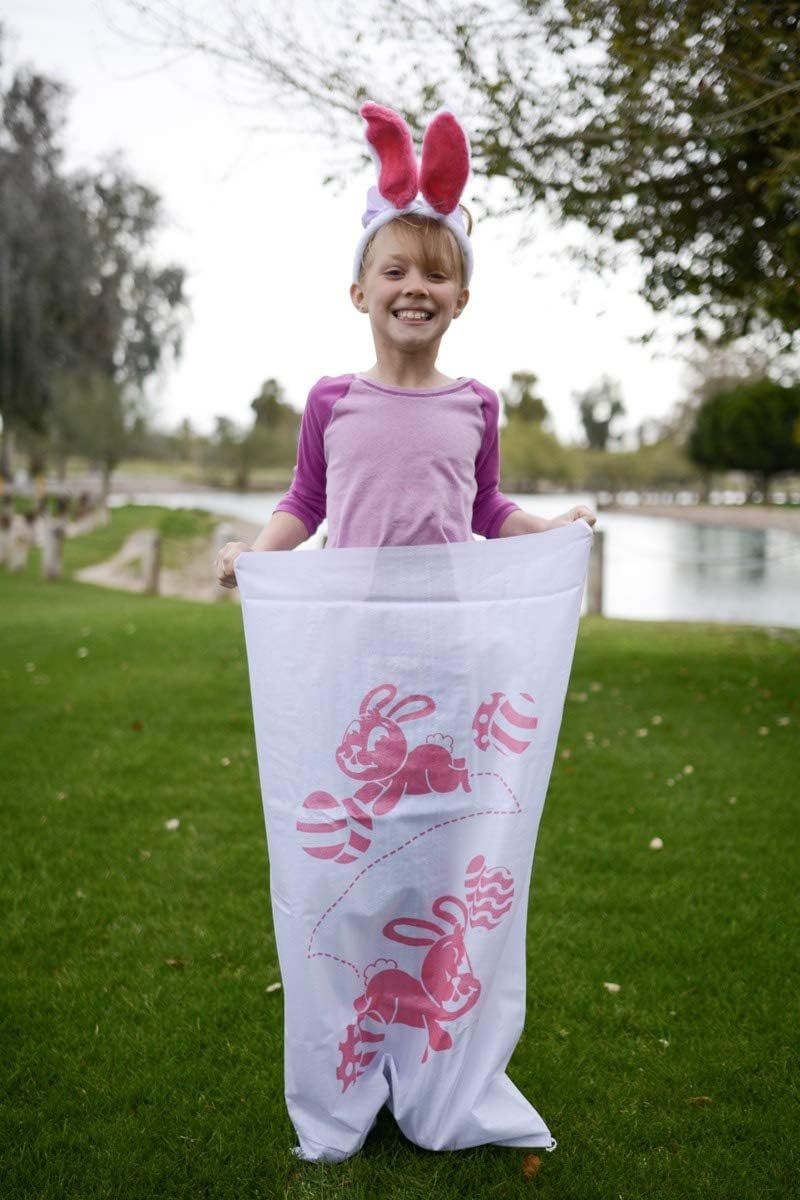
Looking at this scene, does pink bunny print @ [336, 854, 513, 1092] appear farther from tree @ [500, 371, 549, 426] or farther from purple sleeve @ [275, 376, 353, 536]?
tree @ [500, 371, 549, 426]

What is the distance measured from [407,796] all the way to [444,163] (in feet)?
4.64

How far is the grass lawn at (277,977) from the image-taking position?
2475 mm

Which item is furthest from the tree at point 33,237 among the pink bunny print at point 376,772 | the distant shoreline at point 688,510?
the pink bunny print at point 376,772

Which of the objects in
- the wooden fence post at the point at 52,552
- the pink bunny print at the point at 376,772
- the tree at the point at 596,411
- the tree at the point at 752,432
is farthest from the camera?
the tree at the point at 596,411

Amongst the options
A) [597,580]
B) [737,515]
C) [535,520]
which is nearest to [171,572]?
[597,580]

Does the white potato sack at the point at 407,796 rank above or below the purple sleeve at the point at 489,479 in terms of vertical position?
below

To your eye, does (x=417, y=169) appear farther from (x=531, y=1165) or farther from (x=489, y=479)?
(x=531, y=1165)

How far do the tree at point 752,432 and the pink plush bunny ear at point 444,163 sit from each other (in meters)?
→ 44.5

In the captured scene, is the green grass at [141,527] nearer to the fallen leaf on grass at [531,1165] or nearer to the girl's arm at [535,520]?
the girl's arm at [535,520]

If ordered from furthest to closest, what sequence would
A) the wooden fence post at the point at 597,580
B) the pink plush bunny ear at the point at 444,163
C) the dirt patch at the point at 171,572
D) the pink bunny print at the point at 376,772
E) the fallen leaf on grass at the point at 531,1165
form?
the dirt patch at the point at 171,572, the wooden fence post at the point at 597,580, the fallen leaf on grass at the point at 531,1165, the pink bunny print at the point at 376,772, the pink plush bunny ear at the point at 444,163

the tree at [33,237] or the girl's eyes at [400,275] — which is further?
the tree at [33,237]

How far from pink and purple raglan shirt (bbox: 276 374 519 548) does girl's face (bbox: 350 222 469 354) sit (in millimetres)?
134

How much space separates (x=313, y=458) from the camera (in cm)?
242

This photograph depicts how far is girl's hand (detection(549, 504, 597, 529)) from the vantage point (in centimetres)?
235
